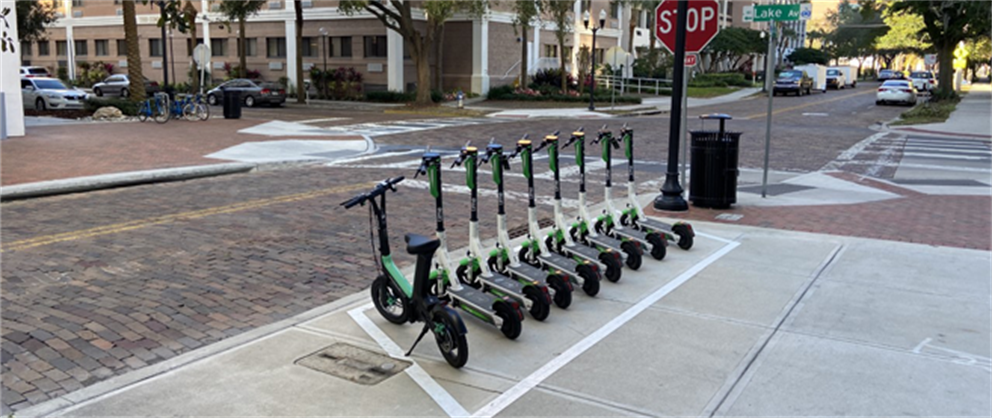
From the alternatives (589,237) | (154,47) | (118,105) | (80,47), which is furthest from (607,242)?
(80,47)

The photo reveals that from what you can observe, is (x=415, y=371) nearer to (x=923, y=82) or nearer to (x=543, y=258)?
(x=543, y=258)

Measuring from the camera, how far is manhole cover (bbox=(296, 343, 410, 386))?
5.00m

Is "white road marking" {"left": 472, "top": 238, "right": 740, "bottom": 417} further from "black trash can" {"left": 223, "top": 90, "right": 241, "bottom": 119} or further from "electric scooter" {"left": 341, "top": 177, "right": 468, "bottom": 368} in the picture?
"black trash can" {"left": 223, "top": 90, "right": 241, "bottom": 119}

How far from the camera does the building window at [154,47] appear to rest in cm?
5512

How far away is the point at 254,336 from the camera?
575 cm

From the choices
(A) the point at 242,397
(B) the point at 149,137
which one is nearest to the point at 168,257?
Result: (A) the point at 242,397

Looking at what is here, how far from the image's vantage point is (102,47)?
58.4 m

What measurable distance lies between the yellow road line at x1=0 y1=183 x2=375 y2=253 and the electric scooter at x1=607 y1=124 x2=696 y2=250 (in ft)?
17.9

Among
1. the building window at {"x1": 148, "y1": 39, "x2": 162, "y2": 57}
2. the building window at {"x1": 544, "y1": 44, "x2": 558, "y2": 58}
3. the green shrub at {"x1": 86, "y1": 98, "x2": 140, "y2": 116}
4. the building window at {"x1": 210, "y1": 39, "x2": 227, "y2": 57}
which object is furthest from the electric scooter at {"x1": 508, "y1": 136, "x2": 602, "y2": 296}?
the building window at {"x1": 148, "y1": 39, "x2": 162, "y2": 57}

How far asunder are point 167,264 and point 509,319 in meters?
3.98

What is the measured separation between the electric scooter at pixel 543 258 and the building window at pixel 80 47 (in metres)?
61.8

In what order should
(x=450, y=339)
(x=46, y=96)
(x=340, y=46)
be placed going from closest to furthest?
(x=450, y=339) < (x=46, y=96) < (x=340, y=46)

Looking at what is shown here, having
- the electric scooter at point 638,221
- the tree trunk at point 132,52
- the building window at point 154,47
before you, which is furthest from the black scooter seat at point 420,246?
the building window at point 154,47

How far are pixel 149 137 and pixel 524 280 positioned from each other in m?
17.0
